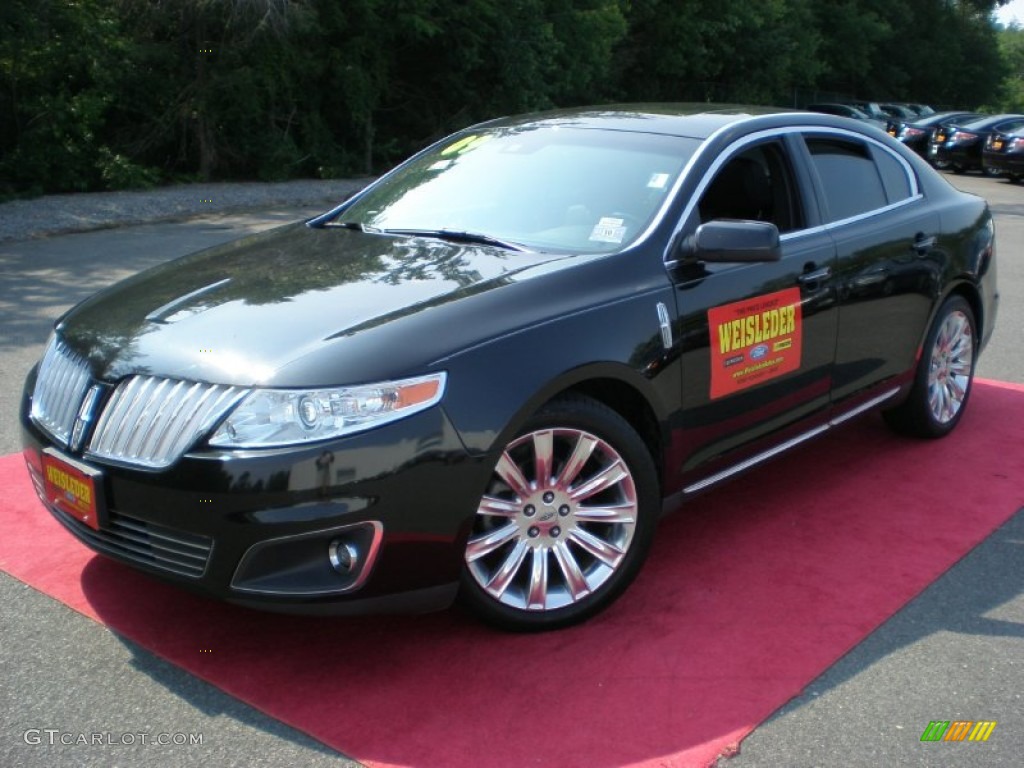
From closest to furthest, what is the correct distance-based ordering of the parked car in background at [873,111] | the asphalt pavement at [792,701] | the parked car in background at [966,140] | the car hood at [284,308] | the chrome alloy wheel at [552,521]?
1. the asphalt pavement at [792,701]
2. the car hood at [284,308]
3. the chrome alloy wheel at [552,521]
4. the parked car in background at [966,140]
5. the parked car in background at [873,111]

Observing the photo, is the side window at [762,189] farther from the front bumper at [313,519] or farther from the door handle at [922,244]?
the front bumper at [313,519]

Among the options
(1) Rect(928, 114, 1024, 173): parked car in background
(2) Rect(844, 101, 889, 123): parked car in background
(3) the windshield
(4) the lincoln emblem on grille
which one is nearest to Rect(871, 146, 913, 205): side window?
(3) the windshield

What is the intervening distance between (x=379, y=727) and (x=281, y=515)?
661 mm

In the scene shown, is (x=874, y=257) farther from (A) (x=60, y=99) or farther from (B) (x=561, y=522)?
(A) (x=60, y=99)

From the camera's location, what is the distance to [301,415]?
3191mm

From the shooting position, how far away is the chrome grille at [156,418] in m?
3.22

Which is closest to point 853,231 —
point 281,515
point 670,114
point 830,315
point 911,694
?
point 830,315

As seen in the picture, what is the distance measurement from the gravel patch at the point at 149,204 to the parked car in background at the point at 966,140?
14959mm

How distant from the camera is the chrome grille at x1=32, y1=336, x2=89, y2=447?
3.57 m

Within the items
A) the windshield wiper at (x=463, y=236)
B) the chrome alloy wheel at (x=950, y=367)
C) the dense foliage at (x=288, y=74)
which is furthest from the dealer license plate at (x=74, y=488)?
the dense foliage at (x=288, y=74)

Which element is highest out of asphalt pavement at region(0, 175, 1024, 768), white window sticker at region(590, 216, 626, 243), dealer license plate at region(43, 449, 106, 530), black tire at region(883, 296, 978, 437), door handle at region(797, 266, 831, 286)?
white window sticker at region(590, 216, 626, 243)

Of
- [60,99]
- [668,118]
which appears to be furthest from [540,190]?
[60,99]

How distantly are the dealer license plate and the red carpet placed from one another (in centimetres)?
46

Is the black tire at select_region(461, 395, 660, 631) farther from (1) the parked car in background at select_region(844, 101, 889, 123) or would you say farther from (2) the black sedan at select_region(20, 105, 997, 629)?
(1) the parked car in background at select_region(844, 101, 889, 123)
